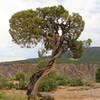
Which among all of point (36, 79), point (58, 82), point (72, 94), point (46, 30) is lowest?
point (72, 94)

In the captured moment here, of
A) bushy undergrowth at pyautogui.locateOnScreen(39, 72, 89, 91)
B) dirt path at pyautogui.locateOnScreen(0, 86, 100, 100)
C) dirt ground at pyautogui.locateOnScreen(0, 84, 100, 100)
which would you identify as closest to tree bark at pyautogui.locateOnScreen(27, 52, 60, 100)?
dirt path at pyautogui.locateOnScreen(0, 86, 100, 100)

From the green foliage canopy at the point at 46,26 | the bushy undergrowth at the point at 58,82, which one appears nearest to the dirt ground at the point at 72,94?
the bushy undergrowth at the point at 58,82

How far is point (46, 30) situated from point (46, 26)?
0.21 m

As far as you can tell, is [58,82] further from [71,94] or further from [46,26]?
[46,26]

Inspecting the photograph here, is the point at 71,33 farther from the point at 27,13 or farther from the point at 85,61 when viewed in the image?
the point at 85,61

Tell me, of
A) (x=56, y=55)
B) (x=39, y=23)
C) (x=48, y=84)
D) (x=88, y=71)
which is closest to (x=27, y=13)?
(x=39, y=23)

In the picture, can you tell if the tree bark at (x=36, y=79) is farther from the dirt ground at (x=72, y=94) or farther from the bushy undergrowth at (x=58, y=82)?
the bushy undergrowth at (x=58, y=82)

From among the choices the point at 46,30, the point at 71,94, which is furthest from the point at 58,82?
the point at 46,30

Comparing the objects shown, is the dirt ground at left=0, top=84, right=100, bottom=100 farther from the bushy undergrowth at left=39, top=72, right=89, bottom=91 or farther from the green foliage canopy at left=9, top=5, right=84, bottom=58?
the green foliage canopy at left=9, top=5, right=84, bottom=58

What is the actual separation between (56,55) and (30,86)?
2049 mm

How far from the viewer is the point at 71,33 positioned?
24672 mm

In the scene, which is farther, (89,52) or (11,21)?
(89,52)

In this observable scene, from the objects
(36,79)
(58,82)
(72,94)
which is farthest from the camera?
(58,82)

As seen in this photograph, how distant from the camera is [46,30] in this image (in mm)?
24109
